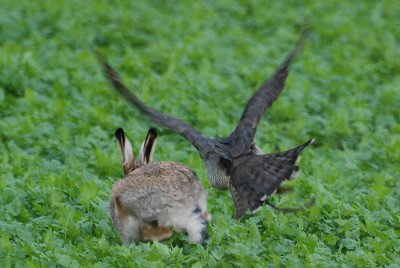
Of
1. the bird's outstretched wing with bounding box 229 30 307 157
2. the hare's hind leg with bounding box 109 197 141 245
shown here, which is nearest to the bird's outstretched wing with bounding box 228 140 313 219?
the bird's outstretched wing with bounding box 229 30 307 157

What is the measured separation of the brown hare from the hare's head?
2.00ft

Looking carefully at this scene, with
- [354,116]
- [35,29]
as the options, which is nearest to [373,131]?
[354,116]

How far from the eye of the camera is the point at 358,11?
15094 millimetres

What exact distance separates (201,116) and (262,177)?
3.24m

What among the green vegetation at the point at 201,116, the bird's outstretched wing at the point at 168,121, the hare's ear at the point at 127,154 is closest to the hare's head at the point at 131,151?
the hare's ear at the point at 127,154

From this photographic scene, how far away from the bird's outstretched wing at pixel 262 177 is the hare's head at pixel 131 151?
870 millimetres

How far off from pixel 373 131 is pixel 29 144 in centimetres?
368

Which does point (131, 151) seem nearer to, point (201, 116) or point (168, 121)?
point (168, 121)

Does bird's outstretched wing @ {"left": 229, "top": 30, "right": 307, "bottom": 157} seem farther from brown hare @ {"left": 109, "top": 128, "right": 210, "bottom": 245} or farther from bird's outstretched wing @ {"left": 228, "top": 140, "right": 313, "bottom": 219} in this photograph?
brown hare @ {"left": 109, "top": 128, "right": 210, "bottom": 245}

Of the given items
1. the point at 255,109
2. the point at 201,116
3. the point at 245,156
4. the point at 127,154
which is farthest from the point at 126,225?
the point at 201,116

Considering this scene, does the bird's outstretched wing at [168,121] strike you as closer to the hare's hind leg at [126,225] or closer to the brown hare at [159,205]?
the brown hare at [159,205]

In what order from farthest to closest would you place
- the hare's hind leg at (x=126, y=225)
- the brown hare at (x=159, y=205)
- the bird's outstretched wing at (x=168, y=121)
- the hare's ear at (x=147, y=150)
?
the hare's ear at (x=147, y=150) < the bird's outstretched wing at (x=168, y=121) < the hare's hind leg at (x=126, y=225) < the brown hare at (x=159, y=205)

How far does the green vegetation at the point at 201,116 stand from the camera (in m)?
6.75

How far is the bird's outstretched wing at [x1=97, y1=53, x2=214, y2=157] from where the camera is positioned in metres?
7.57
